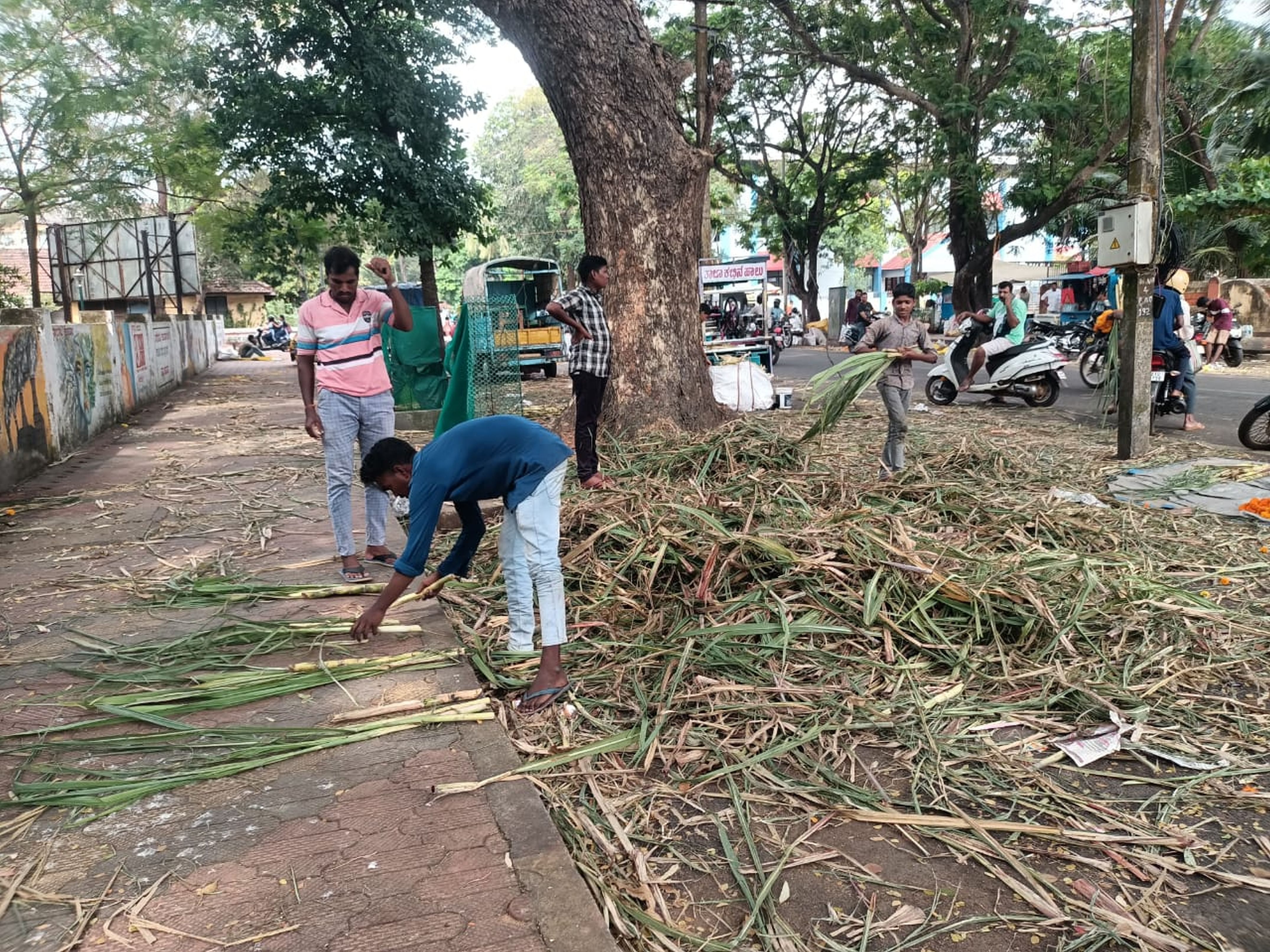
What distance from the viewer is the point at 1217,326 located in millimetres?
13992

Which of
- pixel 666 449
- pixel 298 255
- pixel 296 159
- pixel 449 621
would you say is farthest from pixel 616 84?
pixel 298 255

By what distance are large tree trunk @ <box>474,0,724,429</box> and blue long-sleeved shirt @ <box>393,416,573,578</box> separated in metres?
4.20

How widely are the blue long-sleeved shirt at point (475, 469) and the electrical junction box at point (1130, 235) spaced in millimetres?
5898

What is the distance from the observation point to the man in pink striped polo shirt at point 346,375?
469 cm

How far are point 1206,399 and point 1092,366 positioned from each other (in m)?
1.77

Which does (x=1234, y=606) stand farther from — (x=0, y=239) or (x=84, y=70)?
(x=0, y=239)

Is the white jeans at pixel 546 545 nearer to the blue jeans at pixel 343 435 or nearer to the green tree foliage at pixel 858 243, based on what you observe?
the blue jeans at pixel 343 435

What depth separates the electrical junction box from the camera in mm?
7168

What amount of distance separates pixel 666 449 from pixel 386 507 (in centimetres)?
228

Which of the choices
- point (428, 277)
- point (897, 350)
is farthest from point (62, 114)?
point (897, 350)

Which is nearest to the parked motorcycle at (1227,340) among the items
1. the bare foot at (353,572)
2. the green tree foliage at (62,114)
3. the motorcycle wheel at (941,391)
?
the motorcycle wheel at (941,391)

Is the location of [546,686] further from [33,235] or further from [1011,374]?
[33,235]

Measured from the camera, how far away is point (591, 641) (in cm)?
387

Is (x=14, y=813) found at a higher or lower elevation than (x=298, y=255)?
lower
